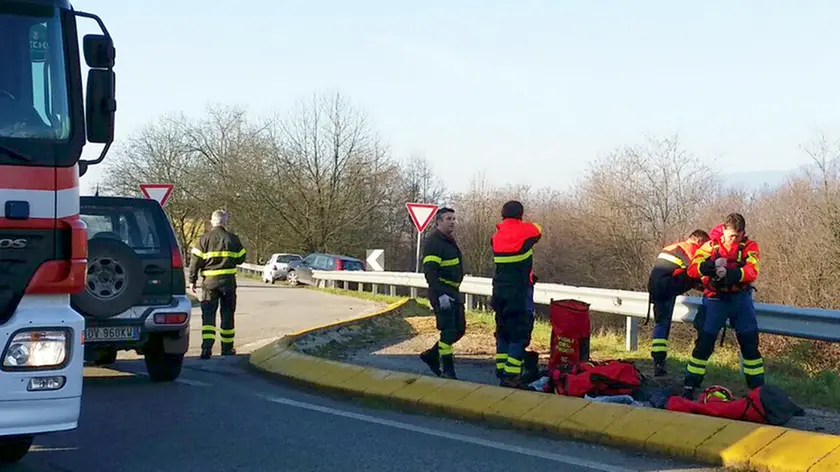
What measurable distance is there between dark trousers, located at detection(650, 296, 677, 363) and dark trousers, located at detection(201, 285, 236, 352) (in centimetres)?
509

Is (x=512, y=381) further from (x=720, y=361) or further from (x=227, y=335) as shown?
(x=227, y=335)

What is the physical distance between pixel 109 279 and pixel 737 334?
18.7ft

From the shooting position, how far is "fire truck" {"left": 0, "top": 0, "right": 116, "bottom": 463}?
188 inches

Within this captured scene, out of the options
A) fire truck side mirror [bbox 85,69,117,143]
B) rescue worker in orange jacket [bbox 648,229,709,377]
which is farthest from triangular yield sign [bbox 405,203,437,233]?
fire truck side mirror [bbox 85,69,117,143]

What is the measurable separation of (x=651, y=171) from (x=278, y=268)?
732 inches

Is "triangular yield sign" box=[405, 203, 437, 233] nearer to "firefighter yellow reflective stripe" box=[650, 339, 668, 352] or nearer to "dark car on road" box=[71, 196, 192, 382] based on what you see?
"firefighter yellow reflective stripe" box=[650, 339, 668, 352]

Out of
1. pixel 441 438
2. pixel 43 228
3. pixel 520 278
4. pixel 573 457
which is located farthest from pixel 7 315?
pixel 520 278

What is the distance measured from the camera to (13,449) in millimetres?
5797

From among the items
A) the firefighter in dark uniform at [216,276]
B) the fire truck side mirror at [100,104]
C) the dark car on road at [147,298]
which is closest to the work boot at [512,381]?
the dark car on road at [147,298]

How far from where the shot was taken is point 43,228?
4.91 meters

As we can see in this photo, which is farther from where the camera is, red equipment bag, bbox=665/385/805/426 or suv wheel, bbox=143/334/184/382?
suv wheel, bbox=143/334/184/382

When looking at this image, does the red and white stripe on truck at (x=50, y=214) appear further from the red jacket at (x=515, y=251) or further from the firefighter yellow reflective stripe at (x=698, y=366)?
the firefighter yellow reflective stripe at (x=698, y=366)

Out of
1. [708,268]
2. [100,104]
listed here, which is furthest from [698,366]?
[100,104]

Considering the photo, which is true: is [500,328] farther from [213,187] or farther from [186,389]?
[213,187]
